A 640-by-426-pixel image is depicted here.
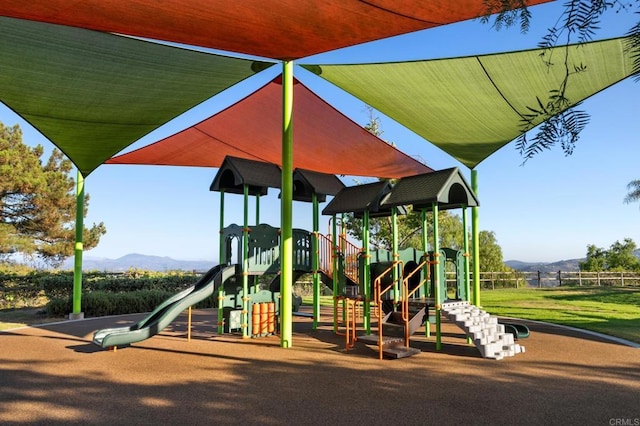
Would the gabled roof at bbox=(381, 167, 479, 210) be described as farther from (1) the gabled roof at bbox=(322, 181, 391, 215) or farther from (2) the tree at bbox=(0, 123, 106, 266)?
(2) the tree at bbox=(0, 123, 106, 266)

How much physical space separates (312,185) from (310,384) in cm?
594

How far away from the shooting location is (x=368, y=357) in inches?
305

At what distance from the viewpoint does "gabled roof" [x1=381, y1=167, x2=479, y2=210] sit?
8.48 m

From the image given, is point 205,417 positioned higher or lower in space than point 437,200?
lower

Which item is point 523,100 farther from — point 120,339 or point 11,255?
point 11,255

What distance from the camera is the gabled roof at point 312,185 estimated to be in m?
11.2

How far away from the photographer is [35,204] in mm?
26594

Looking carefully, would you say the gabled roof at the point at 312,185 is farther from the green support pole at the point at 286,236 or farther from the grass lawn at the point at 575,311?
the grass lawn at the point at 575,311

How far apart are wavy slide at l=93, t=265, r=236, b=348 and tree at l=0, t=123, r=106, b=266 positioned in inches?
795

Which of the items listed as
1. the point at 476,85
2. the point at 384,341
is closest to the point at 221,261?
the point at 384,341

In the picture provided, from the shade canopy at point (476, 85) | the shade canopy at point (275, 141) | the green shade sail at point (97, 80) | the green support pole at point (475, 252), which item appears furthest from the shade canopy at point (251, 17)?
the green support pole at point (475, 252)

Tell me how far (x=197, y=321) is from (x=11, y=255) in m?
19.6

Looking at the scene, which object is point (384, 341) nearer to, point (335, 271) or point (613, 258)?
point (335, 271)

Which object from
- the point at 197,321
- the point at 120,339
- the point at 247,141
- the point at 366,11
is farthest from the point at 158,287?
the point at 366,11
